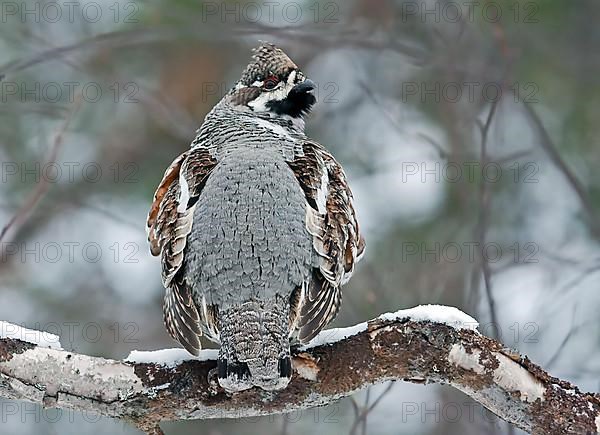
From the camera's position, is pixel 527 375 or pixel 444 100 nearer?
pixel 527 375

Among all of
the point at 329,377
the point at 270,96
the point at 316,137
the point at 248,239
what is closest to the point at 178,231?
the point at 248,239

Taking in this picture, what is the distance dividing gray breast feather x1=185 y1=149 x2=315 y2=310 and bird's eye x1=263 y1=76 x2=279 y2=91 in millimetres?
1300

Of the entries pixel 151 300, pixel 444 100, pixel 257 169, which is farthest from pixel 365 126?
pixel 257 169

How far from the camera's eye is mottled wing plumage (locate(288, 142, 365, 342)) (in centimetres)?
473

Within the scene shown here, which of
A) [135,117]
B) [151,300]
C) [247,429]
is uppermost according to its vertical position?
[135,117]

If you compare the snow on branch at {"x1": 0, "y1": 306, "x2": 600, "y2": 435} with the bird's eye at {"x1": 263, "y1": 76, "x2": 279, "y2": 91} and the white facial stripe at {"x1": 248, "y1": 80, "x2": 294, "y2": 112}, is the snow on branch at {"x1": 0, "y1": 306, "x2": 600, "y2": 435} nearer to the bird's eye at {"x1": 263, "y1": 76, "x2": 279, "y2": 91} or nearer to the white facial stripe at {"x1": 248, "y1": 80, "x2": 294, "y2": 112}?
the white facial stripe at {"x1": 248, "y1": 80, "x2": 294, "y2": 112}

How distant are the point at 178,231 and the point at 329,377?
1.13 m

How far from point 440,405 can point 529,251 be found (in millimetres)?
1924

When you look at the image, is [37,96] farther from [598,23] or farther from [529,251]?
[598,23]

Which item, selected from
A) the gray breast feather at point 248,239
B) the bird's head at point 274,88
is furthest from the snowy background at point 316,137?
the gray breast feather at point 248,239

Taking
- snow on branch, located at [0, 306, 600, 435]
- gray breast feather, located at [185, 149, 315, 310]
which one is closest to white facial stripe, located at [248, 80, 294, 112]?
gray breast feather, located at [185, 149, 315, 310]

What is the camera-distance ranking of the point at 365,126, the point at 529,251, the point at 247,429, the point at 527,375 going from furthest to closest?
the point at 365,126
the point at 247,429
the point at 529,251
the point at 527,375

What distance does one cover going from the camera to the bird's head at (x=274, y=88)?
6.22 m

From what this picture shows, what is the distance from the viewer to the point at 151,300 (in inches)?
472
